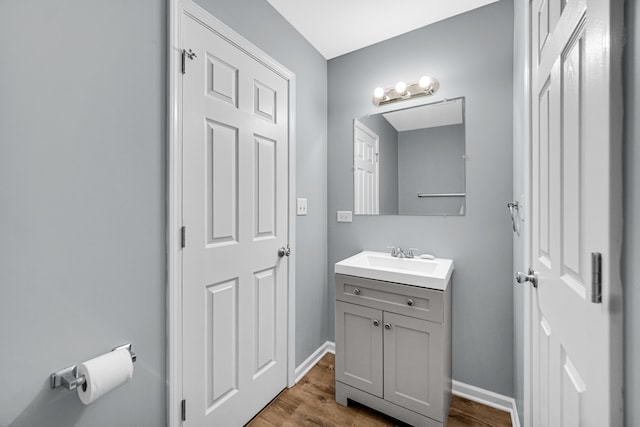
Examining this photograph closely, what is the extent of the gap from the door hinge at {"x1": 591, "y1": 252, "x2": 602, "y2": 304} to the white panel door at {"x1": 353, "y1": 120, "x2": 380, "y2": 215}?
165 cm

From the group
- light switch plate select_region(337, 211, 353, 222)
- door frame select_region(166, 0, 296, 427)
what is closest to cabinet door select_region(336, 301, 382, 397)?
light switch plate select_region(337, 211, 353, 222)

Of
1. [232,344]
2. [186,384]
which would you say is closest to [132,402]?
[186,384]

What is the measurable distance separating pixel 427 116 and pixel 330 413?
6.67 ft

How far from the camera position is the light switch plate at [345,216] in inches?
88.1

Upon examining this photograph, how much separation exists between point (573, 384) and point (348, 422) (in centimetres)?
132

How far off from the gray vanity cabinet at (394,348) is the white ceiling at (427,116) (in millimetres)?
1137

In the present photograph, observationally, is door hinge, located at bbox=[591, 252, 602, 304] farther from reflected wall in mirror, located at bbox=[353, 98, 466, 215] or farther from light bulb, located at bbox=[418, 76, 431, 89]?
light bulb, located at bbox=[418, 76, 431, 89]

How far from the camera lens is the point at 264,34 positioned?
5.52ft

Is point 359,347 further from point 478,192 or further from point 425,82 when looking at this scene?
point 425,82

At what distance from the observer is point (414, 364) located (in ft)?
4.95

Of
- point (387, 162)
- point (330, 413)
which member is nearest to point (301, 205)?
point (387, 162)

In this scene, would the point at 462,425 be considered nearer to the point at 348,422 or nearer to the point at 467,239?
the point at 348,422

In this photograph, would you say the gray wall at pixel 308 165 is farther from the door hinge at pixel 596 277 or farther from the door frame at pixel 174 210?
the door hinge at pixel 596 277

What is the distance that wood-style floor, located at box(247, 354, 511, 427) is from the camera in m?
1.57
